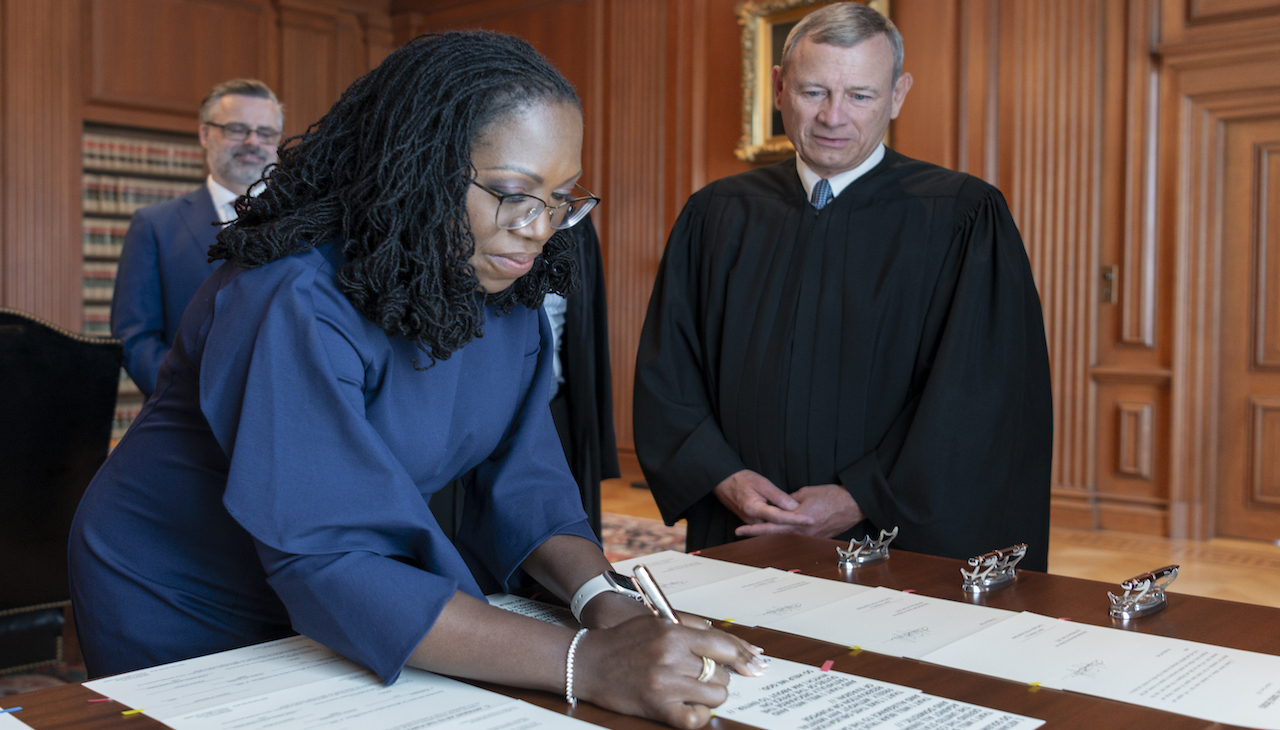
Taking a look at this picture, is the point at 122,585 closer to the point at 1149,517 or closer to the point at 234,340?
the point at 234,340

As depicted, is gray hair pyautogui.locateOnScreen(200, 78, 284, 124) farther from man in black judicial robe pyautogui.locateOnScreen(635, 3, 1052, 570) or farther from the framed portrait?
the framed portrait

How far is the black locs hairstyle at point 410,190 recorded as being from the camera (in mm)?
1196

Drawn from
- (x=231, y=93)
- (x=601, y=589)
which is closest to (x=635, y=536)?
(x=231, y=93)

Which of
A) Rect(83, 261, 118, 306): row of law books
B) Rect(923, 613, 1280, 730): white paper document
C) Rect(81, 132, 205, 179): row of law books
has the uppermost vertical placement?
Rect(81, 132, 205, 179): row of law books

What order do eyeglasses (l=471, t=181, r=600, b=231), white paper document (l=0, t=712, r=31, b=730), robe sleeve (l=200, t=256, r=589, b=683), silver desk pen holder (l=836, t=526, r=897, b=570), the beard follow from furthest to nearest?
the beard, silver desk pen holder (l=836, t=526, r=897, b=570), eyeglasses (l=471, t=181, r=600, b=231), robe sleeve (l=200, t=256, r=589, b=683), white paper document (l=0, t=712, r=31, b=730)

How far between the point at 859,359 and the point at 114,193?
7.44m

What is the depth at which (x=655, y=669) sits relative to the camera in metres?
1.01

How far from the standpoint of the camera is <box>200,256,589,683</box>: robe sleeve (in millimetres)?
1106

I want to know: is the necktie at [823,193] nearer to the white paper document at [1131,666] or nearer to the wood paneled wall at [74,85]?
the white paper document at [1131,666]

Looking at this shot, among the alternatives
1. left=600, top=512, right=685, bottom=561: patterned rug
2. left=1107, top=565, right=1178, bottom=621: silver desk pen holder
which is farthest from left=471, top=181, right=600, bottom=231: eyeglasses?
left=600, top=512, right=685, bottom=561: patterned rug

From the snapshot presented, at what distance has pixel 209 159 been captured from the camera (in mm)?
3971

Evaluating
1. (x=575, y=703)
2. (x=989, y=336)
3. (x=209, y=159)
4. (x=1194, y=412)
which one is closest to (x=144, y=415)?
(x=575, y=703)

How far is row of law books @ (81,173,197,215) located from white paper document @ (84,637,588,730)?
763cm

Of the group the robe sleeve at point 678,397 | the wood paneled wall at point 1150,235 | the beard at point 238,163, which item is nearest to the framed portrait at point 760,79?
the wood paneled wall at point 1150,235
